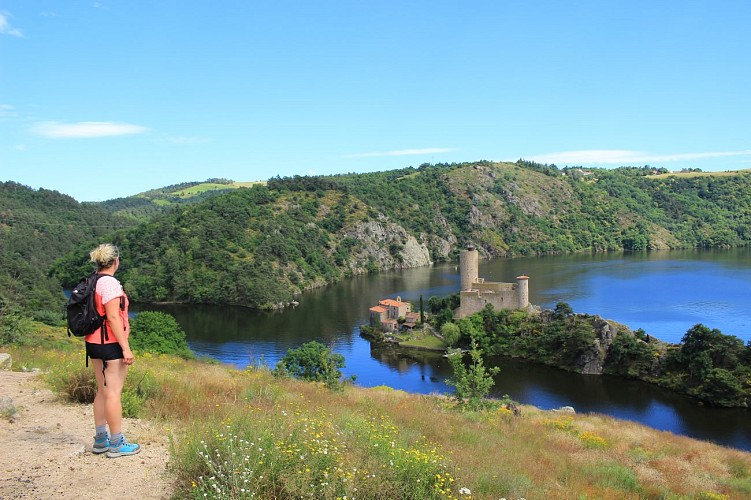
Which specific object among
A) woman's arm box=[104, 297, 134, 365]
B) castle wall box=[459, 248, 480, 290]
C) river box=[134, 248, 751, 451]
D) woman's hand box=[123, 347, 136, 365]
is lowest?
river box=[134, 248, 751, 451]

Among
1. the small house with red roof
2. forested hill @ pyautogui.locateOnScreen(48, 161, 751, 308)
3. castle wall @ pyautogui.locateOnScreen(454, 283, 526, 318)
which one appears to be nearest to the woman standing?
castle wall @ pyautogui.locateOnScreen(454, 283, 526, 318)

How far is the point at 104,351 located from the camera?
5852mm

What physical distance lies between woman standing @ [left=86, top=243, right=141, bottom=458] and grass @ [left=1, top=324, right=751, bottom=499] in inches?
26.9

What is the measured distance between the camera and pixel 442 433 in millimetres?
9078

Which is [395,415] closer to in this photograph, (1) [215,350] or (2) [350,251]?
(1) [215,350]

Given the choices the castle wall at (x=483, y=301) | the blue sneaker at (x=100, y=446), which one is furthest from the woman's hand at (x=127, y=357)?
the castle wall at (x=483, y=301)

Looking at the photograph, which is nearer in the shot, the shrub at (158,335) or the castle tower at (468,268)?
the shrub at (158,335)

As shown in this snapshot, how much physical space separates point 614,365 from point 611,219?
387ft

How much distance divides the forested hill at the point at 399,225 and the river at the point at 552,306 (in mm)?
5896

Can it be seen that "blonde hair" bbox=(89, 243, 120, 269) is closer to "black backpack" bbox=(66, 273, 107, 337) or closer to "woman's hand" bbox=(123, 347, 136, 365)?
"black backpack" bbox=(66, 273, 107, 337)

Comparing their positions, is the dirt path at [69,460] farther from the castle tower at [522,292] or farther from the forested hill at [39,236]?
the castle tower at [522,292]

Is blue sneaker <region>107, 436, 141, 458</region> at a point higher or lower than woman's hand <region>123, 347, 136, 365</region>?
lower

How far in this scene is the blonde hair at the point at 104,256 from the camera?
589 centimetres

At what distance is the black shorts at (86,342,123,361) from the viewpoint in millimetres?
5844
